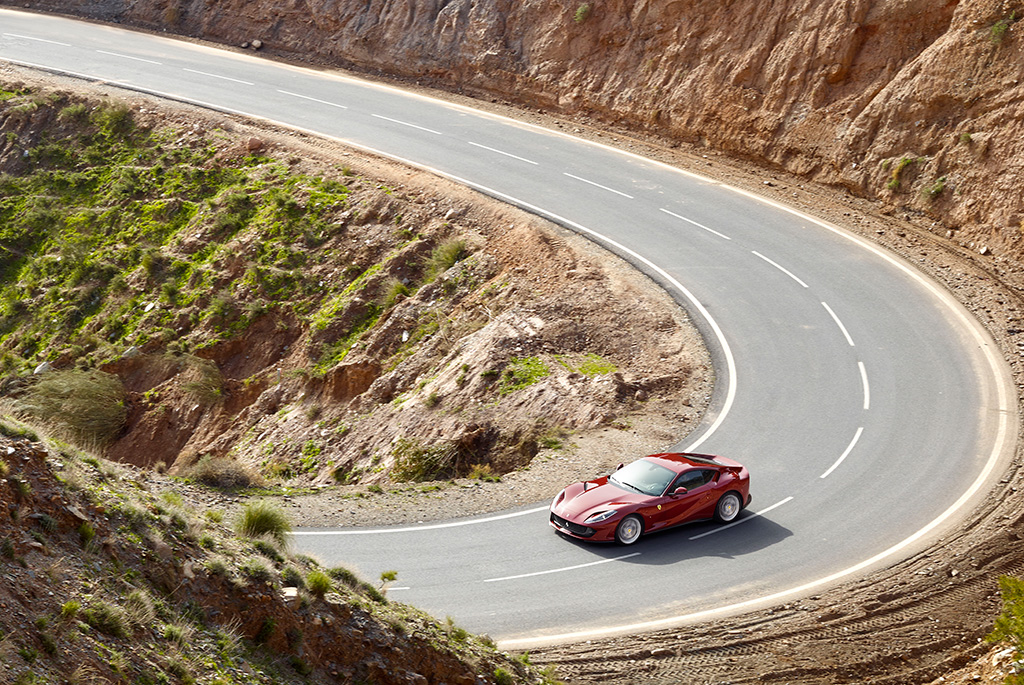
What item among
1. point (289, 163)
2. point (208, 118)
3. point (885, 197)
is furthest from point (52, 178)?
point (885, 197)

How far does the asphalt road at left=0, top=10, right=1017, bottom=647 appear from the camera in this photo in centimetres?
1401

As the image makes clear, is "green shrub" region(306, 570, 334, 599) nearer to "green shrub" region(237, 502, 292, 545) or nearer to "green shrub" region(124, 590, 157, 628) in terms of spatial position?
"green shrub" region(237, 502, 292, 545)

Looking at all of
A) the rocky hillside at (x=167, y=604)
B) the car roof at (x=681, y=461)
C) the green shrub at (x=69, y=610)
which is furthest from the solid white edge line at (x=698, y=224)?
the green shrub at (x=69, y=610)

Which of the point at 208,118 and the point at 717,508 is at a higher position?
the point at 208,118

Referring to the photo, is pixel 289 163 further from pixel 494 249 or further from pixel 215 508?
pixel 215 508

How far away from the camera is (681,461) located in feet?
52.3

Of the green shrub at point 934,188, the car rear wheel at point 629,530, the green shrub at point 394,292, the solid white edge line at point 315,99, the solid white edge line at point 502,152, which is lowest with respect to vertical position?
the car rear wheel at point 629,530

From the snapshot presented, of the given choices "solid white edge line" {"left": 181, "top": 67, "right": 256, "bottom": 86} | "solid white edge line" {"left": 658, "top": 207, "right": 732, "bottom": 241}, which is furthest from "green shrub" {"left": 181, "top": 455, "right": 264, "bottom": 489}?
"solid white edge line" {"left": 181, "top": 67, "right": 256, "bottom": 86}

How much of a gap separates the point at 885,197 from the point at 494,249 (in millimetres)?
12108

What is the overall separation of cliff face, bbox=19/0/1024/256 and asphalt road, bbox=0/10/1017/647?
2385mm

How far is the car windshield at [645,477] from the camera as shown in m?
15.4

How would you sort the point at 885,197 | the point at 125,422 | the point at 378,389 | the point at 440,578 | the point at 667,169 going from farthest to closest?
the point at 667,169 < the point at 885,197 < the point at 125,422 < the point at 378,389 < the point at 440,578

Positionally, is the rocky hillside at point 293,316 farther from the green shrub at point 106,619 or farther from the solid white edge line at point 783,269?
the green shrub at point 106,619

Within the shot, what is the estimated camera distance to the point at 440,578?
1402 cm
